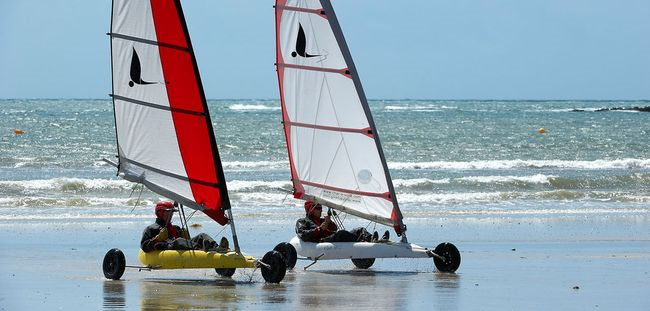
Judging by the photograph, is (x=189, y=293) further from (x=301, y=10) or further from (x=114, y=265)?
(x=301, y=10)

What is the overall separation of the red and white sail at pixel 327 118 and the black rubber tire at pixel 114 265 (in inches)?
141

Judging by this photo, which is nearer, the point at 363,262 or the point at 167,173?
the point at 167,173

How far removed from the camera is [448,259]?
54.0ft

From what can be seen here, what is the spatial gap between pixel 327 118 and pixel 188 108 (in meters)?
2.87

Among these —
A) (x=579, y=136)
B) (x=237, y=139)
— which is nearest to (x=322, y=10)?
(x=237, y=139)

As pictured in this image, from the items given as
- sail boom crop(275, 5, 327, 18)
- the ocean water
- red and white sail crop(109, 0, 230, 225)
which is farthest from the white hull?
sail boom crop(275, 5, 327, 18)

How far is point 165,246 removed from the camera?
50.2 feet

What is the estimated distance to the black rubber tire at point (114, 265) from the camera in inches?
601

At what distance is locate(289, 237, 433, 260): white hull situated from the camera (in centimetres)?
1661

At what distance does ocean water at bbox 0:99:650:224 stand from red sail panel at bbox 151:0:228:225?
935 mm

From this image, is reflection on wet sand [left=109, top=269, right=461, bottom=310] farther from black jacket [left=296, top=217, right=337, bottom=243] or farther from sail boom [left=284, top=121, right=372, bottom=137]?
sail boom [left=284, top=121, right=372, bottom=137]

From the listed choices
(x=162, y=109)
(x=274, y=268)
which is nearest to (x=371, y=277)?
(x=274, y=268)

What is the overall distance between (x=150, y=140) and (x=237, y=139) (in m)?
44.2

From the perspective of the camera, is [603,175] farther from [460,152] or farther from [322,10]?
[322,10]
